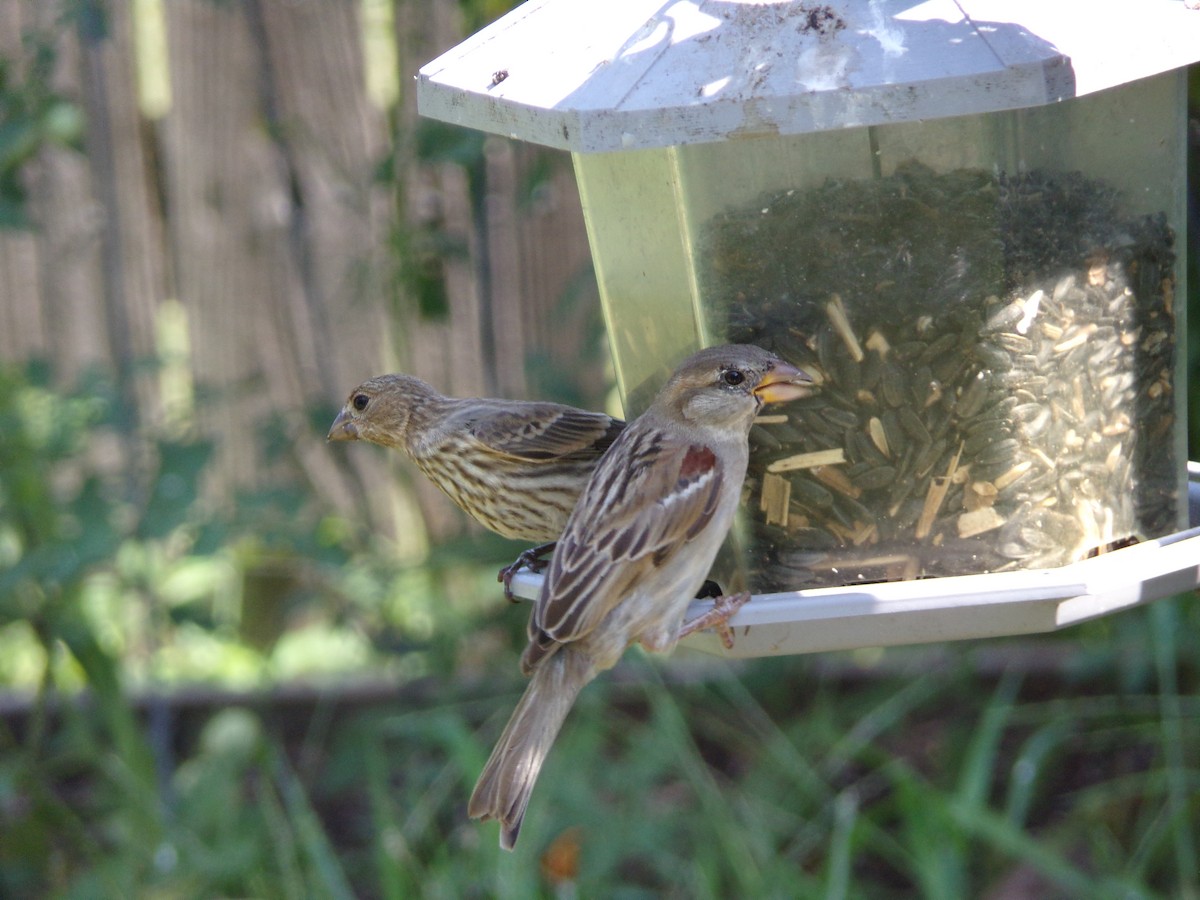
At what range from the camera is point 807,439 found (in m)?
2.59

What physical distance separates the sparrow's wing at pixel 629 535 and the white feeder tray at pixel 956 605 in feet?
1.01

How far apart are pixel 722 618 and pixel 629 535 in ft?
1.31

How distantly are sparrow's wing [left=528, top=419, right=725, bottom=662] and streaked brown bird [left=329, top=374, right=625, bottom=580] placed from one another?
1.16ft

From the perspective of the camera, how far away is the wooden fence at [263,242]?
18.7ft

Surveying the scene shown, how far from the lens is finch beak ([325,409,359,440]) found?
3.46 metres

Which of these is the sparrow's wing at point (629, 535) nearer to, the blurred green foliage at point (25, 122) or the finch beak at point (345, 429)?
the finch beak at point (345, 429)

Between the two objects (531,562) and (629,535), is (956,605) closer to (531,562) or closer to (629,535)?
(629,535)

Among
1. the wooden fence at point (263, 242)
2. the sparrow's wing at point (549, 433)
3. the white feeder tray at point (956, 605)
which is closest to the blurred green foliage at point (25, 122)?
the wooden fence at point (263, 242)

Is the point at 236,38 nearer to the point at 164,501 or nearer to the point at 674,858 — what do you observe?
the point at 164,501

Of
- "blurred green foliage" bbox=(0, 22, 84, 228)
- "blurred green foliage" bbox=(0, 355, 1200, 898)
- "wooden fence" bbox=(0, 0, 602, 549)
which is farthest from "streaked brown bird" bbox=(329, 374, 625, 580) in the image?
"wooden fence" bbox=(0, 0, 602, 549)

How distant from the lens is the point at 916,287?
244 cm

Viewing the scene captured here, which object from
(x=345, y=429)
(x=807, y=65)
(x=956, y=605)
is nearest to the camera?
(x=807, y=65)

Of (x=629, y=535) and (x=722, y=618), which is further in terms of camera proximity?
(x=629, y=535)

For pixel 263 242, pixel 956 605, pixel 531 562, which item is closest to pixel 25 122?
pixel 263 242
